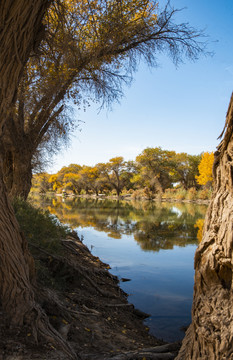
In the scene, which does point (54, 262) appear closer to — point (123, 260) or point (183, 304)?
point (183, 304)

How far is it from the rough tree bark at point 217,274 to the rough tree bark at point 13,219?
4.36 ft

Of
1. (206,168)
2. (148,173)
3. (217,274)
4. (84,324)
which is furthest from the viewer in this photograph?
(148,173)

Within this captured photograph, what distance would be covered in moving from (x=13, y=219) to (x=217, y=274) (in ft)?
6.84

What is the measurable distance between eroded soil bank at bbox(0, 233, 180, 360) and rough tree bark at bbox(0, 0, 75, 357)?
141mm

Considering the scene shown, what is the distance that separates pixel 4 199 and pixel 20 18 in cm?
181

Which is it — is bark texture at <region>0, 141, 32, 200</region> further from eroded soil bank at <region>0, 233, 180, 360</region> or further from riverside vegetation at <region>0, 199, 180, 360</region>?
eroded soil bank at <region>0, 233, 180, 360</region>

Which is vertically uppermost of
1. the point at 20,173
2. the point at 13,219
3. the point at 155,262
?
the point at 20,173

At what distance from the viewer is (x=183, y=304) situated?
5711mm

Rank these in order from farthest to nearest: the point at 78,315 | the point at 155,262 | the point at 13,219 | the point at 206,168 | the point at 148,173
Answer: the point at 148,173 < the point at 206,168 < the point at 155,262 < the point at 78,315 < the point at 13,219

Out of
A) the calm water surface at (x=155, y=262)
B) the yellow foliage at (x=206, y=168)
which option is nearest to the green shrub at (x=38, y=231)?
the calm water surface at (x=155, y=262)

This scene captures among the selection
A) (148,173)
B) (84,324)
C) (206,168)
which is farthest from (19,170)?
(148,173)

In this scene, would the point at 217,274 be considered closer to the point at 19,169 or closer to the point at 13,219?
the point at 13,219

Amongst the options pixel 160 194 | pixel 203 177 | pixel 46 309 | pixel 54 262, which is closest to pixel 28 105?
pixel 54 262

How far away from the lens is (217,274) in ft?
6.10
